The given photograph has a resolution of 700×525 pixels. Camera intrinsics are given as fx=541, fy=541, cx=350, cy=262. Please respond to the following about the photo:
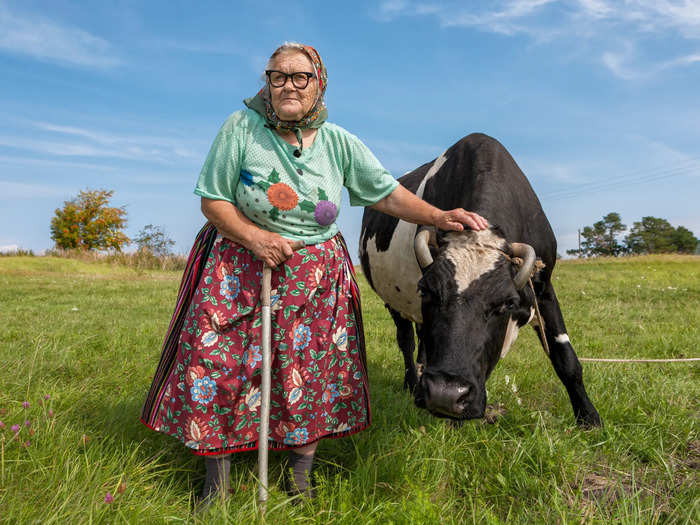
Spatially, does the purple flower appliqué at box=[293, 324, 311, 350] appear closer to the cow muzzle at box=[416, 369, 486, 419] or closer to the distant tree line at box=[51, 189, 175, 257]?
the cow muzzle at box=[416, 369, 486, 419]

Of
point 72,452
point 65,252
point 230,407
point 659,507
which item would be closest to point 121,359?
point 72,452

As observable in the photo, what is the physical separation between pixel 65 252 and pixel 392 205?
3748 cm

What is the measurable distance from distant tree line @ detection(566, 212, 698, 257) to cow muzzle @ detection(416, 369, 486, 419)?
98031mm

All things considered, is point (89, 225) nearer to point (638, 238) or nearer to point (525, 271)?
point (525, 271)

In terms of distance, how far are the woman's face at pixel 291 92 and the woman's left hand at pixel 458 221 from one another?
3.27ft

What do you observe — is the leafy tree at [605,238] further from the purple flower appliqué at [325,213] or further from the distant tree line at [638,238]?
the purple flower appliqué at [325,213]

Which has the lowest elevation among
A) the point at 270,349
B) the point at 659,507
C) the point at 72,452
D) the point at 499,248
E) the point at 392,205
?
the point at 659,507

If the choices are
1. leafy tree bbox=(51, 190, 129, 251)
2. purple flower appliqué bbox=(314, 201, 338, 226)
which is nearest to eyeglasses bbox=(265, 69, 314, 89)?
purple flower appliqué bbox=(314, 201, 338, 226)

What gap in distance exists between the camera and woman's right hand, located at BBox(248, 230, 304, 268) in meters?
2.64

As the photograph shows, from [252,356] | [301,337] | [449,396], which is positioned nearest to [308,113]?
[301,337]

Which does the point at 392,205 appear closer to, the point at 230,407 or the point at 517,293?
the point at 517,293

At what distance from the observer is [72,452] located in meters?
2.81

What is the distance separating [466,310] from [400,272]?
197 cm

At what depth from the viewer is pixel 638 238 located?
94.6 metres
